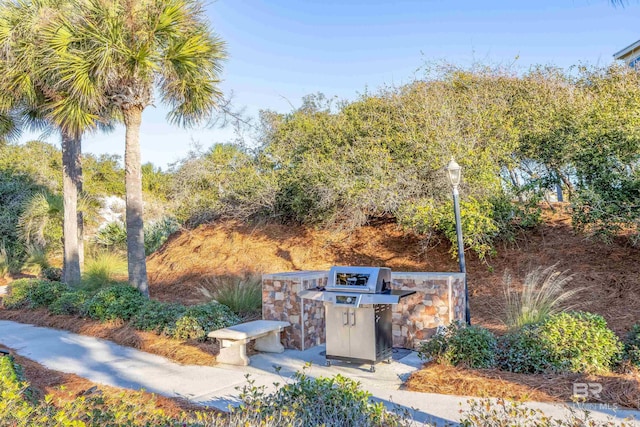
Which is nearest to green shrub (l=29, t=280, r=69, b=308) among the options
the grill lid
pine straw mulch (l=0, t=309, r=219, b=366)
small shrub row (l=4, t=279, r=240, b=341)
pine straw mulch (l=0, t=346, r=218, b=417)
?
small shrub row (l=4, t=279, r=240, b=341)

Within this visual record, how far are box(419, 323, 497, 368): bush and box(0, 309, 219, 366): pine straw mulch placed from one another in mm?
2769

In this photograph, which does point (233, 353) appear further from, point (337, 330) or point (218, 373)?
point (337, 330)

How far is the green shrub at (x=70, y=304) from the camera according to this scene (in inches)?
339

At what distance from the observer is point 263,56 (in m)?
12.4

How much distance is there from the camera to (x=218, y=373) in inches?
207

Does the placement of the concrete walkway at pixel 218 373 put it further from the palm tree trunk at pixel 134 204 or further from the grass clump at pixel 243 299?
the palm tree trunk at pixel 134 204

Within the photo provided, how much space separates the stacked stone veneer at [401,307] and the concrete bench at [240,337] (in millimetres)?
321

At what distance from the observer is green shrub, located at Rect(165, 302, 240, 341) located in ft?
21.7

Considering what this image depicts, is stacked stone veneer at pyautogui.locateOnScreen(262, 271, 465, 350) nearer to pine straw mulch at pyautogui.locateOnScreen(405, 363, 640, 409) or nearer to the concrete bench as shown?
the concrete bench

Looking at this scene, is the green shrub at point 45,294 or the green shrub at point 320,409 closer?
the green shrub at point 320,409

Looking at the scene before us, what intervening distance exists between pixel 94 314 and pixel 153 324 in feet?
5.60

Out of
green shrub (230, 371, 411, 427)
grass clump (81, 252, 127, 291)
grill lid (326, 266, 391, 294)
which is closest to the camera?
green shrub (230, 371, 411, 427)

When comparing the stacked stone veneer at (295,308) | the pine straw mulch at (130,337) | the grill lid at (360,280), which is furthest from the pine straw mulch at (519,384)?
the pine straw mulch at (130,337)

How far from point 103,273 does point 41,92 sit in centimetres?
478
